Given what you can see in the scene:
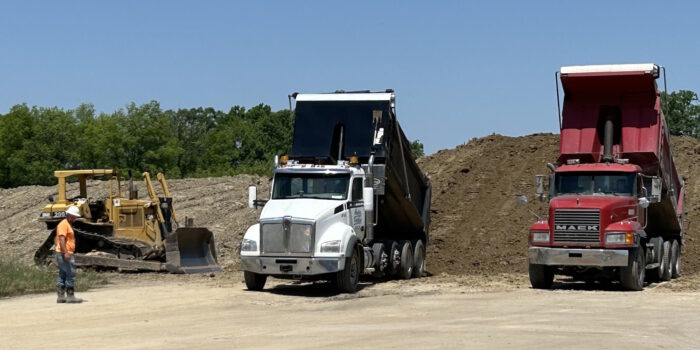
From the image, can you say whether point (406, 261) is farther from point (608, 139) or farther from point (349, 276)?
point (608, 139)

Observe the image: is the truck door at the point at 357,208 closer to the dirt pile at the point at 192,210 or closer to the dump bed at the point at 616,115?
the dump bed at the point at 616,115

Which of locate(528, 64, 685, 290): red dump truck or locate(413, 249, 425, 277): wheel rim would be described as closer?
locate(528, 64, 685, 290): red dump truck

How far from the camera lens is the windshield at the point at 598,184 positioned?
24938mm

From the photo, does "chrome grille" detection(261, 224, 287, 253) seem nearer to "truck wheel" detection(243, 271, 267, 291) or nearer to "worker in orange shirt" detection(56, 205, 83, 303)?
"truck wheel" detection(243, 271, 267, 291)

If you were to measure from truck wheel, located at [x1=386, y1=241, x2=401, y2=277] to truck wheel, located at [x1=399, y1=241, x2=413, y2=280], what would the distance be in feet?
0.58

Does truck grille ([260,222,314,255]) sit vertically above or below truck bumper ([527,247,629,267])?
above

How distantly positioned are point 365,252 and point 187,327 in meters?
8.23

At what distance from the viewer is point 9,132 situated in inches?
3174

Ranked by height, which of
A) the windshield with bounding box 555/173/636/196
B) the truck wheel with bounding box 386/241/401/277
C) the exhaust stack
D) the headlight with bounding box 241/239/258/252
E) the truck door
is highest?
the exhaust stack

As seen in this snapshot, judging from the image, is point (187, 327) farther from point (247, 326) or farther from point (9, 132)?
point (9, 132)

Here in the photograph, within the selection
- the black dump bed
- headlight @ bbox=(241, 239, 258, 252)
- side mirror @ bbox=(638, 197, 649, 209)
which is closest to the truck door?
the black dump bed

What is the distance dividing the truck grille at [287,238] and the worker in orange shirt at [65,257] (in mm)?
3892

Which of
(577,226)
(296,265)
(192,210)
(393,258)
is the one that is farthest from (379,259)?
(192,210)

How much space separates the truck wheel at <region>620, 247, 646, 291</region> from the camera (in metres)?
24.3
